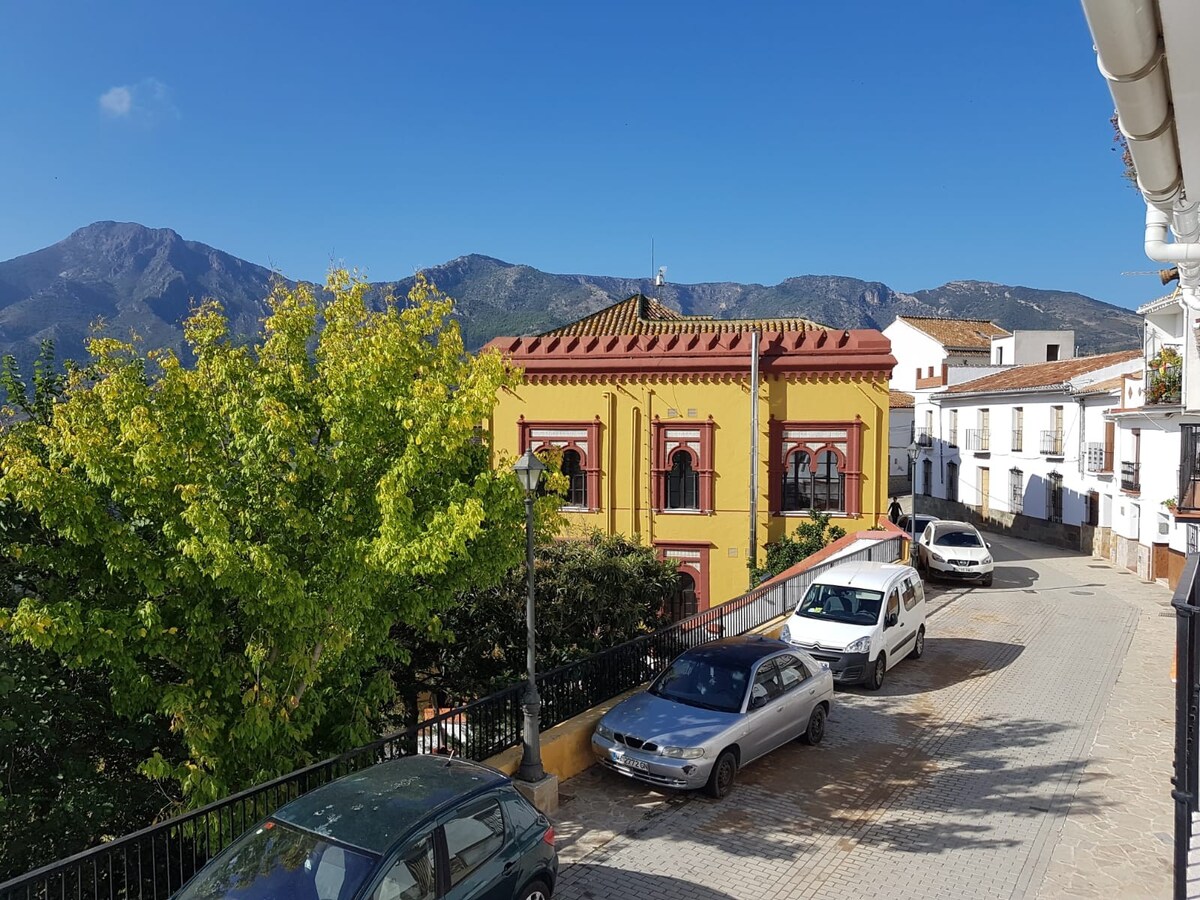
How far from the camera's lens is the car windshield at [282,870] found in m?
4.85

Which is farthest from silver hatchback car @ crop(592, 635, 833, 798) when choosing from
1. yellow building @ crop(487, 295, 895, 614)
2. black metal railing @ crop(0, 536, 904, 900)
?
yellow building @ crop(487, 295, 895, 614)

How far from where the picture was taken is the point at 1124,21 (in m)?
2.62

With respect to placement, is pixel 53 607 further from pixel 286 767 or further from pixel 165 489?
pixel 286 767

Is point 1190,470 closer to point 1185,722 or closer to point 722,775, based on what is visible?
point 722,775

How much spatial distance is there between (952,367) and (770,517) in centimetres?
3117

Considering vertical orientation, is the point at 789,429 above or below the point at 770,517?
above

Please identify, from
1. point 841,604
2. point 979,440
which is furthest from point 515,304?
point 841,604

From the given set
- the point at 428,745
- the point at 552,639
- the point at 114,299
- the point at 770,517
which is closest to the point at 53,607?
the point at 428,745

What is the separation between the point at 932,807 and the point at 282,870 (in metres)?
6.80

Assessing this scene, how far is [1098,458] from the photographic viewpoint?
93.8 feet

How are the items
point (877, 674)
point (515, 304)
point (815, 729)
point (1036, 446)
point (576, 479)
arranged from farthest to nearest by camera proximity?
1. point (515, 304)
2. point (1036, 446)
3. point (576, 479)
4. point (877, 674)
5. point (815, 729)

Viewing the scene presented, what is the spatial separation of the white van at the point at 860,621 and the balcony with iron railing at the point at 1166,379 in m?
11.7

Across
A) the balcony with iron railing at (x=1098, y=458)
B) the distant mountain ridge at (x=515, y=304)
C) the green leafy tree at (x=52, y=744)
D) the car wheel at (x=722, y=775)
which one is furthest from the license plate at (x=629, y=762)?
the distant mountain ridge at (x=515, y=304)

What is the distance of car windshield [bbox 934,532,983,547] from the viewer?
72.5 ft
